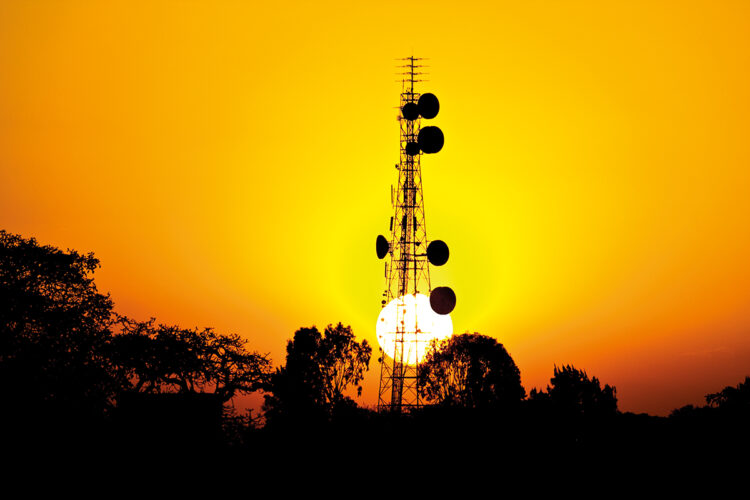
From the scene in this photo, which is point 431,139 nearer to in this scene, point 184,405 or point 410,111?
point 410,111

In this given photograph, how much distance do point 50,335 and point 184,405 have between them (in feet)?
26.7

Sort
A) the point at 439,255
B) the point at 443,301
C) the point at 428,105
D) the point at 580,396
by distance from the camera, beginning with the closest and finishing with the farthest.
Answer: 1. the point at 580,396
2. the point at 428,105
3. the point at 443,301
4. the point at 439,255

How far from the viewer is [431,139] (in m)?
42.7

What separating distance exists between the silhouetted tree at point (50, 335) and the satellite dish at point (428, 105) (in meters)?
22.3

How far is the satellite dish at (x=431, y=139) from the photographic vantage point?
4272 cm

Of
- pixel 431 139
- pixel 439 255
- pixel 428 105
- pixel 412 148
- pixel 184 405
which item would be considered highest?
pixel 428 105

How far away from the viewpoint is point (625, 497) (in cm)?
2427

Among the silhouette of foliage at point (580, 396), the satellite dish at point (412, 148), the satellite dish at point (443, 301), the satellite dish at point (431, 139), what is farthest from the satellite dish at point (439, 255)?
the silhouette of foliage at point (580, 396)

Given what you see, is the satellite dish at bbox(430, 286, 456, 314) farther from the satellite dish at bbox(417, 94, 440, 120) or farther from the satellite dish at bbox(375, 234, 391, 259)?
the satellite dish at bbox(417, 94, 440, 120)

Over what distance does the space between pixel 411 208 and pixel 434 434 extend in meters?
17.6

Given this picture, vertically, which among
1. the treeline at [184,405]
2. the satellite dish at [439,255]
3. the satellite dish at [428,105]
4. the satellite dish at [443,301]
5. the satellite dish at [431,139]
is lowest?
the treeline at [184,405]

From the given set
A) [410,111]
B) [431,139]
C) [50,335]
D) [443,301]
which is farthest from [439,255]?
→ [50,335]

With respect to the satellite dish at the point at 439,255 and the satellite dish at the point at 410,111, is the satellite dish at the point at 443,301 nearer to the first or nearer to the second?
the satellite dish at the point at 439,255

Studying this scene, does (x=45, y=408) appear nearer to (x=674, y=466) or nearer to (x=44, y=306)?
(x=44, y=306)
